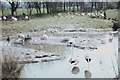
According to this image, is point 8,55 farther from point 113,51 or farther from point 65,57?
point 113,51

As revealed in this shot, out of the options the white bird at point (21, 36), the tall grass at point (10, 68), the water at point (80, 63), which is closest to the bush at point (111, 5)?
the water at point (80, 63)

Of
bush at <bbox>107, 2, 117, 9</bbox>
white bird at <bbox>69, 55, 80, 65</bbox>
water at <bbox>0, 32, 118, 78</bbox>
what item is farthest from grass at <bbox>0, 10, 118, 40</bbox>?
white bird at <bbox>69, 55, 80, 65</bbox>

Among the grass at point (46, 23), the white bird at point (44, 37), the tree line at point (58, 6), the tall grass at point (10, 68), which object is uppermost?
the tree line at point (58, 6)

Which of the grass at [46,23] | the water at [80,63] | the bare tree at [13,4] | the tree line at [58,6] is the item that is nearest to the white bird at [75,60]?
the water at [80,63]

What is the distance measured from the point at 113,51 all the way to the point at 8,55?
0.82m

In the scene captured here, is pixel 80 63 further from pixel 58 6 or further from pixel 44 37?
pixel 58 6

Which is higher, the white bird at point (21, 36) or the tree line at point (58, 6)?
the tree line at point (58, 6)

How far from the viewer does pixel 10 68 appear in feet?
8.25

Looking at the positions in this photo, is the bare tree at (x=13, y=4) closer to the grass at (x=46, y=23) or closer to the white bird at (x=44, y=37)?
the grass at (x=46, y=23)

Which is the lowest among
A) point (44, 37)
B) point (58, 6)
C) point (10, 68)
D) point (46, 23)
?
point (10, 68)

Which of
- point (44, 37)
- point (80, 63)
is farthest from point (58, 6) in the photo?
point (80, 63)

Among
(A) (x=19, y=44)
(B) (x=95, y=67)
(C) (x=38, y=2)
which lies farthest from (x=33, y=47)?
(B) (x=95, y=67)

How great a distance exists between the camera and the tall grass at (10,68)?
251cm

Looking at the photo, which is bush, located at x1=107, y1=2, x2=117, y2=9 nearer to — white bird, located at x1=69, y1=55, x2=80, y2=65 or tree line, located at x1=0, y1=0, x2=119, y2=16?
tree line, located at x1=0, y1=0, x2=119, y2=16
